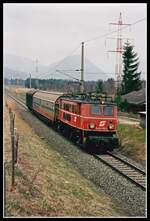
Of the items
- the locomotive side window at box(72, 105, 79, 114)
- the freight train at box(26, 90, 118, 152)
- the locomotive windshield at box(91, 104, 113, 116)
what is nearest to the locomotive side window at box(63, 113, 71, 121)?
the locomotive side window at box(72, 105, 79, 114)

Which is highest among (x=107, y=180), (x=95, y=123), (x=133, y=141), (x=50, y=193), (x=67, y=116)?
(x=67, y=116)

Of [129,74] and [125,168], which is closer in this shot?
[125,168]

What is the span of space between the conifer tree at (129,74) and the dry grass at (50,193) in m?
35.9

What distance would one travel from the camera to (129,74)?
2048 inches

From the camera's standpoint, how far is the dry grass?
10406 millimetres

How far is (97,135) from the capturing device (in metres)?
20.8

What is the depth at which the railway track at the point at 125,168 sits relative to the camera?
49.3ft

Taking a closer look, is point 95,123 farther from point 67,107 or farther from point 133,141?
point 67,107

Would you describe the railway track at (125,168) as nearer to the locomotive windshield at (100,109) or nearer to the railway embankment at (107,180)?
the railway embankment at (107,180)

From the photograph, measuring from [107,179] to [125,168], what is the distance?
7.10ft

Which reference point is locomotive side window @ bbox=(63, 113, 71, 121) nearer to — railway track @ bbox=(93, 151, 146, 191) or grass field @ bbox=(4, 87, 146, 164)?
grass field @ bbox=(4, 87, 146, 164)

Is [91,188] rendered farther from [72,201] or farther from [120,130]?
[120,130]

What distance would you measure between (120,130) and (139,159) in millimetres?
6710

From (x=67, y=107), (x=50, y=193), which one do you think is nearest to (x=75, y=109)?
(x=67, y=107)
